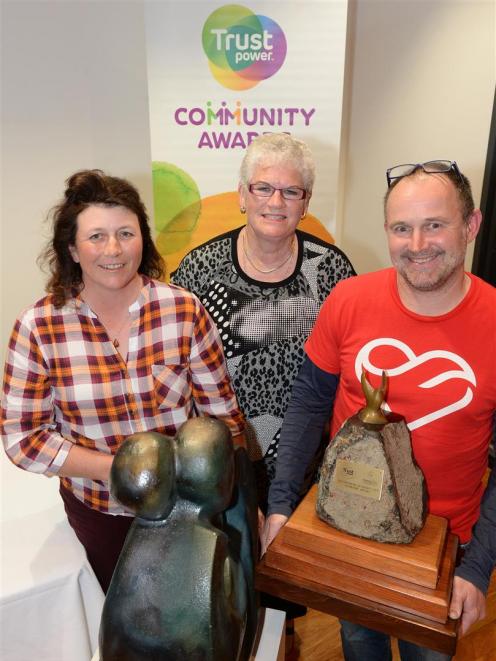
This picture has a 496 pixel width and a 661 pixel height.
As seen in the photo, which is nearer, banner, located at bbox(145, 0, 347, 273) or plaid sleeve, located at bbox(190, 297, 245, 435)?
plaid sleeve, located at bbox(190, 297, 245, 435)

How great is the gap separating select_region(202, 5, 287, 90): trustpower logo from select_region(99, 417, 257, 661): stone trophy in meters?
2.10

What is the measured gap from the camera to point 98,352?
4.00ft

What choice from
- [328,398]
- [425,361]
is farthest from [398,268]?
[328,398]

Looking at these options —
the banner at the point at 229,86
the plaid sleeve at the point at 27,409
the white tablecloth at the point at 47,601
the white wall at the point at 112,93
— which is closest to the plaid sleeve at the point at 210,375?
the plaid sleeve at the point at 27,409

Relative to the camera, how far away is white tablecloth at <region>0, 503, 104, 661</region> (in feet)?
4.22

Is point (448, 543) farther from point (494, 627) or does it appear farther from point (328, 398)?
point (494, 627)

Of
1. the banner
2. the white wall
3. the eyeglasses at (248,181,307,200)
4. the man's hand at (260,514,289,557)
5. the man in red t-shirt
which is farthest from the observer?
the white wall

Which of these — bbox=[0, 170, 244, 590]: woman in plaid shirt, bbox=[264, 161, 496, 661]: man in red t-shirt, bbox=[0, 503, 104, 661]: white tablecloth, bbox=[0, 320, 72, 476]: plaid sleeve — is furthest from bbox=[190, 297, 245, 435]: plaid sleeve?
bbox=[0, 503, 104, 661]: white tablecloth

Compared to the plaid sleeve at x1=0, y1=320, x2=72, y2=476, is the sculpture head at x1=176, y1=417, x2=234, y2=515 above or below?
above

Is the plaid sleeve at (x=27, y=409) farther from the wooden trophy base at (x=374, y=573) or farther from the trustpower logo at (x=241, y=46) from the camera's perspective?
the trustpower logo at (x=241, y=46)

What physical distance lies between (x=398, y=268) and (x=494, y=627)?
5.35 feet

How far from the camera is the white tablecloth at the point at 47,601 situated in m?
1.29

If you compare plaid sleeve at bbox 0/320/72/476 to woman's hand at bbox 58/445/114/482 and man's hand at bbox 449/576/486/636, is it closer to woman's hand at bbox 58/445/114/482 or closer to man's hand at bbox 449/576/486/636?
woman's hand at bbox 58/445/114/482

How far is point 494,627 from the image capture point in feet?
6.43
